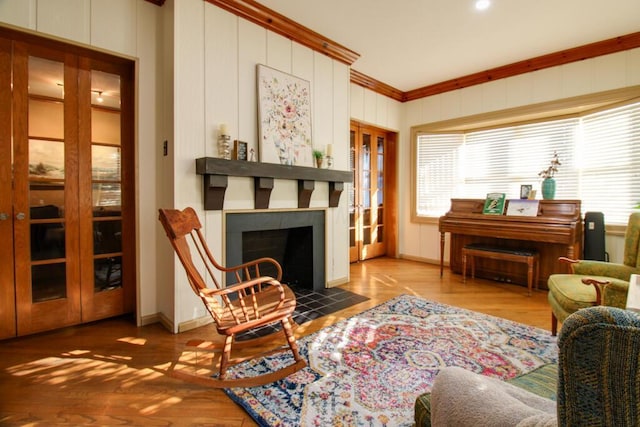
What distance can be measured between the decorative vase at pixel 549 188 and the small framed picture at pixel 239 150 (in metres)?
3.65

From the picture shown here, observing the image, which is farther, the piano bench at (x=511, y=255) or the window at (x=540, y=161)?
the piano bench at (x=511, y=255)

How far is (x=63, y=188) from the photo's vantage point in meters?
2.49

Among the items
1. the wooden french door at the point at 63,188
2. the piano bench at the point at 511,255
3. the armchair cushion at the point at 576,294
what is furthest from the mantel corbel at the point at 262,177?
the armchair cushion at the point at 576,294

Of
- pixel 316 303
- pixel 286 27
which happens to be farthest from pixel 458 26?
pixel 316 303

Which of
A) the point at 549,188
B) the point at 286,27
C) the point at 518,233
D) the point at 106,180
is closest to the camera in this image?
the point at 106,180

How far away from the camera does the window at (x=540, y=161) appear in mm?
3473

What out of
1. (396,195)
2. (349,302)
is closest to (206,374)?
(349,302)

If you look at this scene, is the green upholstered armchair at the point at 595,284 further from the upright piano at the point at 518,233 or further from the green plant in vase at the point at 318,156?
the green plant in vase at the point at 318,156

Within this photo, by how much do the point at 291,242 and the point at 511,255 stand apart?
8.75 ft

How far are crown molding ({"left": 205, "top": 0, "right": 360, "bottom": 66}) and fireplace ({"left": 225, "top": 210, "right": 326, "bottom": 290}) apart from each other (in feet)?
6.14

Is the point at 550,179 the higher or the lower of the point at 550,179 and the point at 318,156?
the lower

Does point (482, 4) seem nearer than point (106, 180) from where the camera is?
No

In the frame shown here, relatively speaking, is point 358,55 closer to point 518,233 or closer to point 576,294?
point 518,233

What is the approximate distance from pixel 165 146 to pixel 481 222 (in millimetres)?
3766
